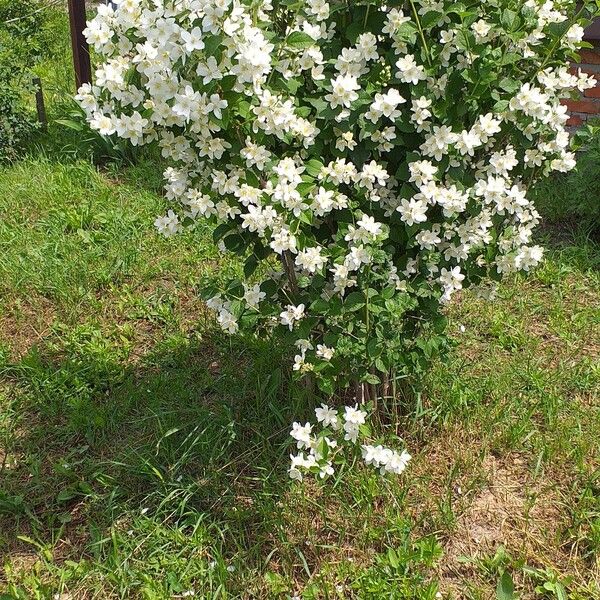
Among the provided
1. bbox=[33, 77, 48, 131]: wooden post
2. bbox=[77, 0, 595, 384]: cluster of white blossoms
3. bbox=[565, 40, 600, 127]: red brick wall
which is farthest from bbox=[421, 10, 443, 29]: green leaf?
bbox=[33, 77, 48, 131]: wooden post

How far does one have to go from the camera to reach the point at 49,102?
5.69 metres

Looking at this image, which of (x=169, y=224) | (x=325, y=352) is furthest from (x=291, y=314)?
(x=169, y=224)

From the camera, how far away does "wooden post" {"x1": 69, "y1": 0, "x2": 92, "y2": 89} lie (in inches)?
189

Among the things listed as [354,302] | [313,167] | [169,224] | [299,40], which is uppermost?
[299,40]

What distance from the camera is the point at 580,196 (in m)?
3.72

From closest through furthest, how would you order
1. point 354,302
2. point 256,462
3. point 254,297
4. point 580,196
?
point 354,302 → point 254,297 → point 256,462 → point 580,196

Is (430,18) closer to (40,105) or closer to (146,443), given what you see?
(146,443)

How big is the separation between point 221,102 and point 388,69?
44 cm

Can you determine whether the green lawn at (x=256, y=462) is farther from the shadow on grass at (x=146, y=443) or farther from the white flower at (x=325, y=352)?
the white flower at (x=325, y=352)

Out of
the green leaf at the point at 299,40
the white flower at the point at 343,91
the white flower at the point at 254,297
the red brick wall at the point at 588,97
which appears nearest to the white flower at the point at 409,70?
the white flower at the point at 343,91

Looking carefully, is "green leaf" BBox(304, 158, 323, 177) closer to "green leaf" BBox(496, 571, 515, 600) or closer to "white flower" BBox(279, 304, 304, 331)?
"white flower" BBox(279, 304, 304, 331)

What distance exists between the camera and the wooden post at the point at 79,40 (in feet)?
15.7

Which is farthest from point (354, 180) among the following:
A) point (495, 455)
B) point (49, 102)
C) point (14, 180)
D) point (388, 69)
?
point (49, 102)

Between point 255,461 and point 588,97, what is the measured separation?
340 cm
